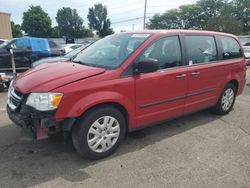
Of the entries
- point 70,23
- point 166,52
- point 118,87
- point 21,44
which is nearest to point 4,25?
point 21,44

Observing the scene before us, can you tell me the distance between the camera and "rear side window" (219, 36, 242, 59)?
5609mm

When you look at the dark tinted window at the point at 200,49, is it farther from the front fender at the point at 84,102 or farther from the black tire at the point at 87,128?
the black tire at the point at 87,128

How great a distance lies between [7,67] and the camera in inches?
429

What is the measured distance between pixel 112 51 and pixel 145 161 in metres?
1.72

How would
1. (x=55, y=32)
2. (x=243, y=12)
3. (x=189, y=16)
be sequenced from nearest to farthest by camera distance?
(x=243, y=12), (x=189, y=16), (x=55, y=32)

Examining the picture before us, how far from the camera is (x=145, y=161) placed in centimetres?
382

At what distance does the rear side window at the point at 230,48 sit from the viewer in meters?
5.61

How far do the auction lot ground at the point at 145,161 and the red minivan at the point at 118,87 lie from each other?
31cm

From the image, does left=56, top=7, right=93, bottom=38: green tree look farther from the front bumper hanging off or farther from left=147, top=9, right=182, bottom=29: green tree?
the front bumper hanging off

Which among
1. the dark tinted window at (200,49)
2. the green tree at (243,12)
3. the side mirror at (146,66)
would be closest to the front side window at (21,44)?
the dark tinted window at (200,49)

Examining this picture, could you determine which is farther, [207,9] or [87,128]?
[207,9]

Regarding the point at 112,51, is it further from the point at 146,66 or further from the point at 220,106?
the point at 220,106

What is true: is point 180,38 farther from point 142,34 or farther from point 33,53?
point 33,53

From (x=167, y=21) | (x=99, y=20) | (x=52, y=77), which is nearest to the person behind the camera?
(x=52, y=77)
